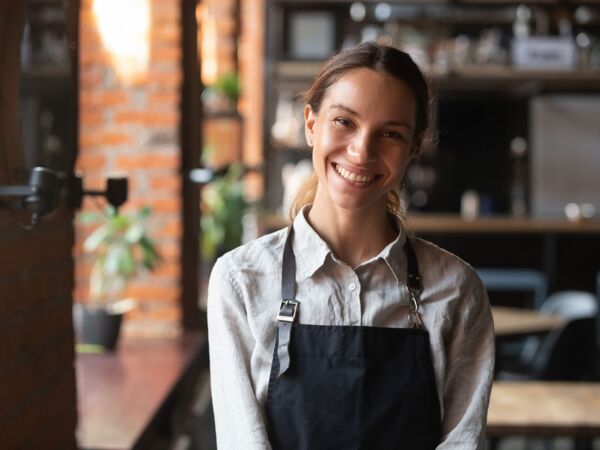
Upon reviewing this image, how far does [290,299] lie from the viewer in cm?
135

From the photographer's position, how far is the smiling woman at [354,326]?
4.36ft

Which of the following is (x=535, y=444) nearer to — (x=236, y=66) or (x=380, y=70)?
(x=236, y=66)

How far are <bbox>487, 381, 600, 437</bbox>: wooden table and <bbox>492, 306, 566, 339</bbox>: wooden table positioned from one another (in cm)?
122

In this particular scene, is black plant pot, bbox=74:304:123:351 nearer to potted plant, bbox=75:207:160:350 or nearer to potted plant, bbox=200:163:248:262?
potted plant, bbox=75:207:160:350

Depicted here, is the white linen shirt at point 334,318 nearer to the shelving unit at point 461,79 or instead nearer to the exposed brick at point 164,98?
the exposed brick at point 164,98

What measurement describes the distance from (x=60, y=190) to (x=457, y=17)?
19.7 feet

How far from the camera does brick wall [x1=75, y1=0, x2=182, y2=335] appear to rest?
386 centimetres

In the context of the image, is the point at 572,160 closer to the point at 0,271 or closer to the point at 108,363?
the point at 108,363

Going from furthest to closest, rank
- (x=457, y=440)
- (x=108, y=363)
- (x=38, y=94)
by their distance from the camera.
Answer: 1. (x=108, y=363)
2. (x=38, y=94)
3. (x=457, y=440)

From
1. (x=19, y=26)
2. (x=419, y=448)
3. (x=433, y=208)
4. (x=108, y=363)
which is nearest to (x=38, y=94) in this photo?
(x=19, y=26)

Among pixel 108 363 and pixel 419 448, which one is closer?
pixel 419 448

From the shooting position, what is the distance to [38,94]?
1651mm

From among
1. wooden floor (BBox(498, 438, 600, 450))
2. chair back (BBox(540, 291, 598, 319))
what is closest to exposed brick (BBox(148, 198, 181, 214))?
chair back (BBox(540, 291, 598, 319))

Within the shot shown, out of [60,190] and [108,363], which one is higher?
[60,190]
